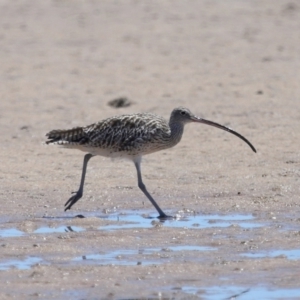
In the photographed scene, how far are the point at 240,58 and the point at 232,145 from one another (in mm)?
7579

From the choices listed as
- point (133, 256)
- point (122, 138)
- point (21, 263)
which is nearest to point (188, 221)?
point (122, 138)

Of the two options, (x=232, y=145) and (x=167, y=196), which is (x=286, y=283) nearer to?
(x=167, y=196)

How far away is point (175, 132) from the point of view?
12391mm

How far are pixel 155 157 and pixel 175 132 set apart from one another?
8.71 feet

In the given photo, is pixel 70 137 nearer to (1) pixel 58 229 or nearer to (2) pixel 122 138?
(2) pixel 122 138

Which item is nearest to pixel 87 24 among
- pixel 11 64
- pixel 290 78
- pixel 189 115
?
pixel 11 64

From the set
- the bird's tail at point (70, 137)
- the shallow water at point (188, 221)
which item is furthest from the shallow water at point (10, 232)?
the bird's tail at point (70, 137)

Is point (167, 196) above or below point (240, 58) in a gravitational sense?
above

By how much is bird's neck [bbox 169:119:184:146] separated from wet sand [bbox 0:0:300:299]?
0.65m

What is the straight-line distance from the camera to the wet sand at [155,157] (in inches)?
366

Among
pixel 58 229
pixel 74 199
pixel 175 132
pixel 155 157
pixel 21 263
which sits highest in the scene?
pixel 21 263

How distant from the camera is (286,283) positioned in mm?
8953

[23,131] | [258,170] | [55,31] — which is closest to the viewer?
[258,170]

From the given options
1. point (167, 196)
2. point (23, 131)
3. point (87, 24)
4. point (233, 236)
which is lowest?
point (87, 24)
